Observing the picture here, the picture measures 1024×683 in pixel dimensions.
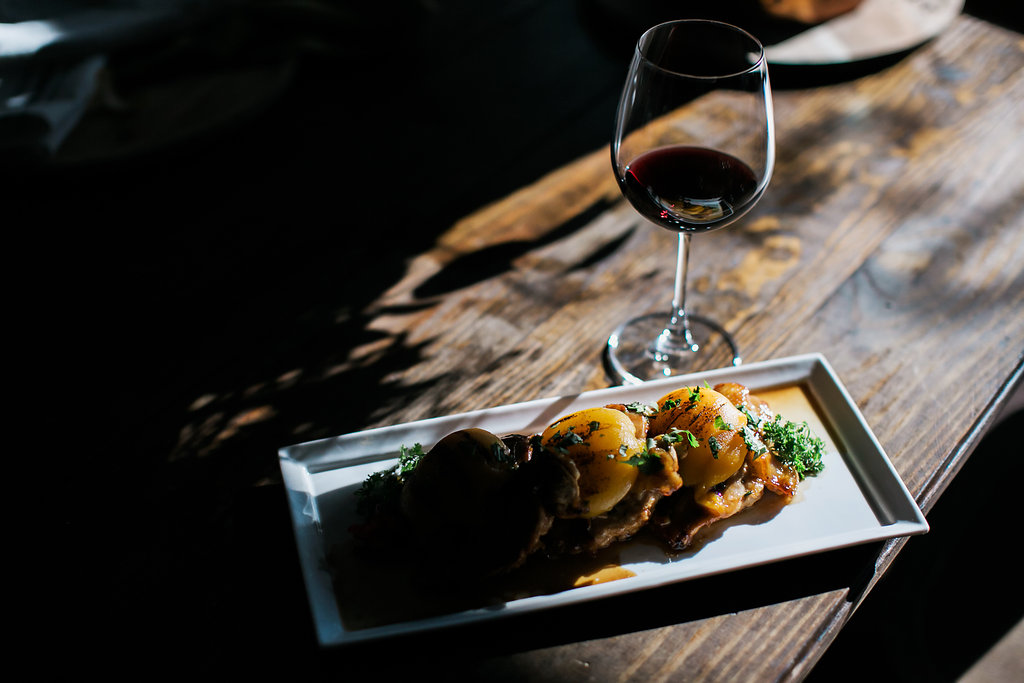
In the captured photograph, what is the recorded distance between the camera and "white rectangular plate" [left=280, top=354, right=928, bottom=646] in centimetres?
74

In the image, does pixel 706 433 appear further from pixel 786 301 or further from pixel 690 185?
pixel 786 301

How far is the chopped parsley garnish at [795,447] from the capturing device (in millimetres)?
860

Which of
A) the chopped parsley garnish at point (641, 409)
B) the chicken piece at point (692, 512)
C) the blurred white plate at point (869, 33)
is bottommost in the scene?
the chicken piece at point (692, 512)

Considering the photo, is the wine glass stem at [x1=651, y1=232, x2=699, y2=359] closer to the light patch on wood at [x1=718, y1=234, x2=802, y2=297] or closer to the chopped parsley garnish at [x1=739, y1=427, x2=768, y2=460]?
the light patch on wood at [x1=718, y1=234, x2=802, y2=297]

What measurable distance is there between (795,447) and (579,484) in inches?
10.4

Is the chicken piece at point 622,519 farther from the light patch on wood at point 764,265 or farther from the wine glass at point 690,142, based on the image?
the light patch on wood at point 764,265

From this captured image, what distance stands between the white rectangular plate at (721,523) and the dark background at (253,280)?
0.06m

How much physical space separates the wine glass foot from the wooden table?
0.02 m

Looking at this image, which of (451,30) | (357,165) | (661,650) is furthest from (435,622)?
(451,30)

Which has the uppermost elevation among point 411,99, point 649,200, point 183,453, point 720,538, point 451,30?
point 451,30

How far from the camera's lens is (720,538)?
2.65 feet

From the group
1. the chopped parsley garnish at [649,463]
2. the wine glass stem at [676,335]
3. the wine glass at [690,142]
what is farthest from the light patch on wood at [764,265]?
the chopped parsley garnish at [649,463]

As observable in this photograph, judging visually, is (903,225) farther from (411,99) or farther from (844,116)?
(411,99)

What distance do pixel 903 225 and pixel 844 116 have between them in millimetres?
293
